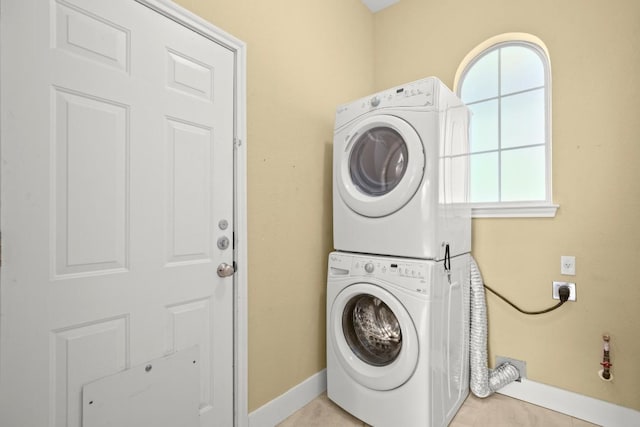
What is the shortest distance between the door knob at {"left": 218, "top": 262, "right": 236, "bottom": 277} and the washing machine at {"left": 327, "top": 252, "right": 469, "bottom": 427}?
1.96ft

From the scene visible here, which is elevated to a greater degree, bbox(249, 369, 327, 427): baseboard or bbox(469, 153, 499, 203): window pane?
bbox(469, 153, 499, 203): window pane

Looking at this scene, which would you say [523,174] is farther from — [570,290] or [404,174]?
[404,174]

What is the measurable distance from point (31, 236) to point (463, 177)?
191 cm

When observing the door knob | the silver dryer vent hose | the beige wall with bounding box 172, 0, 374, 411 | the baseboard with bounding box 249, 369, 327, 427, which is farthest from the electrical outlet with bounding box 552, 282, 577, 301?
the door knob

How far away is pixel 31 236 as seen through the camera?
961 millimetres

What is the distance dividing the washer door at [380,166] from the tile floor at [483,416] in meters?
1.15

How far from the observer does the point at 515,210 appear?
1.90 metres

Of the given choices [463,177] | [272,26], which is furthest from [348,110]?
[463,177]

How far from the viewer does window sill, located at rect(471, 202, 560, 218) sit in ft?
5.91

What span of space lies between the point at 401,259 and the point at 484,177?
106 cm

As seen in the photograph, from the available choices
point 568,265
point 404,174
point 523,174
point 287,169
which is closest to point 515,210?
point 523,174

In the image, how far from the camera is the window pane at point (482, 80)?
2.12m

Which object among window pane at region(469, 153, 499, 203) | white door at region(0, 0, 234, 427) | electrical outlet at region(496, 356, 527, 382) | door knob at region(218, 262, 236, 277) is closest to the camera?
white door at region(0, 0, 234, 427)

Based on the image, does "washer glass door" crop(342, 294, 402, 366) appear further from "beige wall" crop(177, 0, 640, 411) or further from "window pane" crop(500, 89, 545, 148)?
"window pane" crop(500, 89, 545, 148)
